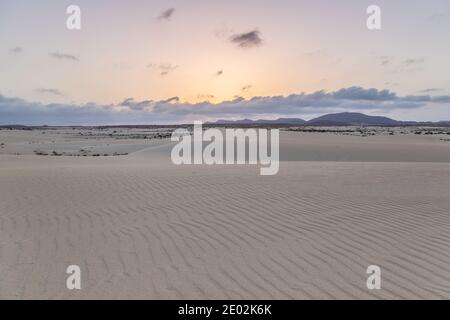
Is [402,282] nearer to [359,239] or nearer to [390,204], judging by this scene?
[359,239]

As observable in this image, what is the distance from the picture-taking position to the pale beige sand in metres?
4.68

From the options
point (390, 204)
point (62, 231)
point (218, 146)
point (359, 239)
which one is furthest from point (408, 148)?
point (62, 231)

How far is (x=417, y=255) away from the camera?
218 inches

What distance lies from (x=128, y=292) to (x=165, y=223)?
2.86m

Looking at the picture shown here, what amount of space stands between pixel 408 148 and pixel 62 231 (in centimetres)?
2635

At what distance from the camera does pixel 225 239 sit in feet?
21.0

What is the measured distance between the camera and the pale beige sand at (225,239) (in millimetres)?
4676

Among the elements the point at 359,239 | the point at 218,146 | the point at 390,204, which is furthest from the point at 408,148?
the point at 359,239

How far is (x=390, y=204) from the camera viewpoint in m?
8.80

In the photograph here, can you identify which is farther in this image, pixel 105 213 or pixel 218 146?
pixel 218 146
